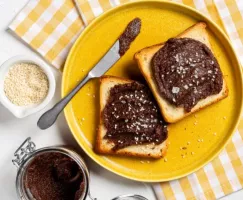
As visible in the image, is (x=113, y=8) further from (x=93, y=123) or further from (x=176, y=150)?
(x=176, y=150)

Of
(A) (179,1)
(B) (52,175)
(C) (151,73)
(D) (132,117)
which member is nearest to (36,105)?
(B) (52,175)

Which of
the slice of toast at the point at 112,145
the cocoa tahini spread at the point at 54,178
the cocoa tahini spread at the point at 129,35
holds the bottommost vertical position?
the cocoa tahini spread at the point at 54,178

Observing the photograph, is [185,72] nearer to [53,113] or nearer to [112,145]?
[112,145]

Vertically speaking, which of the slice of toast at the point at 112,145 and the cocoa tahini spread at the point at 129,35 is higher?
the cocoa tahini spread at the point at 129,35

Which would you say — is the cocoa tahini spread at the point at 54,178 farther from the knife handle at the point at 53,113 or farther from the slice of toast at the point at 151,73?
the slice of toast at the point at 151,73

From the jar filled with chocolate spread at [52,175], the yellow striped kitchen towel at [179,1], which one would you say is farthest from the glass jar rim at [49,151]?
the yellow striped kitchen towel at [179,1]

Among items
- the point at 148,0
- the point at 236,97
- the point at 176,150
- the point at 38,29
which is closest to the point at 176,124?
the point at 176,150
